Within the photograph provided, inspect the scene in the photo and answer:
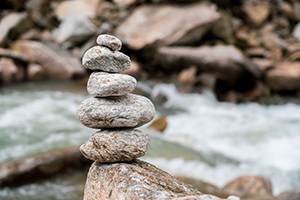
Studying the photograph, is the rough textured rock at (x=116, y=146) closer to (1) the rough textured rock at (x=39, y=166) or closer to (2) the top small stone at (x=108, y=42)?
(2) the top small stone at (x=108, y=42)

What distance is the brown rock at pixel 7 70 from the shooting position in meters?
12.9

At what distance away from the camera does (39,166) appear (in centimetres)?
533

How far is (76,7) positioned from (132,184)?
20.0 metres

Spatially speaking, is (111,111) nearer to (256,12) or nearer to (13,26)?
(13,26)

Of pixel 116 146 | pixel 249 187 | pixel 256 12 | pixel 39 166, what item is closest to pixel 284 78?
pixel 256 12

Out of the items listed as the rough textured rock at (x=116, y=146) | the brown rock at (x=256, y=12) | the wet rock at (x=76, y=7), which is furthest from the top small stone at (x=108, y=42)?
the brown rock at (x=256, y=12)

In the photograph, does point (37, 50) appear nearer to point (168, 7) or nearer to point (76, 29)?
point (76, 29)

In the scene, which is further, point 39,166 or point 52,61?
point 52,61

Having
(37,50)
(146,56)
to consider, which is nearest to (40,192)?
(37,50)

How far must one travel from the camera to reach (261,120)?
11234mm

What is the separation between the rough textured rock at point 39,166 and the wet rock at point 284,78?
12.3 meters

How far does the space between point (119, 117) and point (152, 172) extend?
793 mm

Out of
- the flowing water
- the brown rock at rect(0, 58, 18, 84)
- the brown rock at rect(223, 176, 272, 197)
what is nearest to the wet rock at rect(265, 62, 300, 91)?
the flowing water

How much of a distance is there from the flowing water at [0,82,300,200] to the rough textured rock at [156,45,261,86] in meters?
1.60
